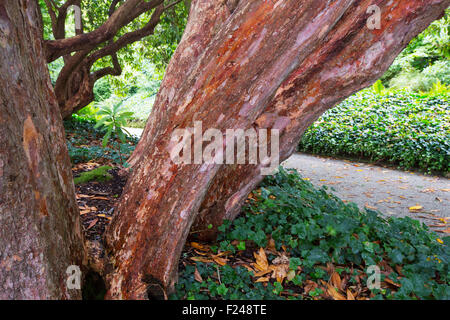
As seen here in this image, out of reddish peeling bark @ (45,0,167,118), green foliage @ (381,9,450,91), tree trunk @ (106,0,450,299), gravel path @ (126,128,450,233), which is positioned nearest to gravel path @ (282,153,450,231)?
gravel path @ (126,128,450,233)

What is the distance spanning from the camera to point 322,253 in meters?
2.43

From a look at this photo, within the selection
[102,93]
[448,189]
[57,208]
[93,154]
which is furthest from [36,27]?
[102,93]

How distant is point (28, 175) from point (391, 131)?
8.23 meters

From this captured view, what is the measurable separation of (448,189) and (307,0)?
20.0ft

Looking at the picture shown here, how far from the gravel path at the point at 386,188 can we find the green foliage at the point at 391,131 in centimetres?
41

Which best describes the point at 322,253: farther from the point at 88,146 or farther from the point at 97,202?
the point at 88,146

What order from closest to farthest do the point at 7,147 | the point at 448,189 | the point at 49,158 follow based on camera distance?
the point at 7,147, the point at 49,158, the point at 448,189

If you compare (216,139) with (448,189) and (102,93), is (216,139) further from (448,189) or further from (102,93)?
(102,93)

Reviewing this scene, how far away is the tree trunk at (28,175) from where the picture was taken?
1.36 meters

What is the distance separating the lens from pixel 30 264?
1.44 m

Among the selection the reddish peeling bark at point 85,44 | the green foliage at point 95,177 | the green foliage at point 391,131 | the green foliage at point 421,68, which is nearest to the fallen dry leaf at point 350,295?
the green foliage at point 95,177

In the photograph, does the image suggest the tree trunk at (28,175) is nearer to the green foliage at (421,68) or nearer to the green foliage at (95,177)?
the green foliage at (95,177)

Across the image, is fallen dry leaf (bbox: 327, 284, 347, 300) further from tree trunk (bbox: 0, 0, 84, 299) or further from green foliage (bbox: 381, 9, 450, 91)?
green foliage (bbox: 381, 9, 450, 91)

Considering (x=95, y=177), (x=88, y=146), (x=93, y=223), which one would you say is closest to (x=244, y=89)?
(x=93, y=223)
